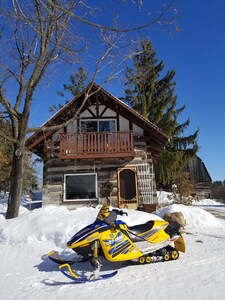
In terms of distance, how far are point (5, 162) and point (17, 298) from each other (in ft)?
52.7

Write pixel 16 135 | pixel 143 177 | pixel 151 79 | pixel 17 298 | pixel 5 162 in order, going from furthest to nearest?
pixel 151 79 < pixel 5 162 < pixel 143 177 < pixel 16 135 < pixel 17 298

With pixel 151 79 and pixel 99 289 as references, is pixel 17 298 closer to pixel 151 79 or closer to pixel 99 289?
pixel 99 289

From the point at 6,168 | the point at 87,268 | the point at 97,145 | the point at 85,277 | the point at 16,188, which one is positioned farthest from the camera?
the point at 6,168

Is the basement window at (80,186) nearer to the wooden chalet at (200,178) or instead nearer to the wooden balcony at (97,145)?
the wooden balcony at (97,145)

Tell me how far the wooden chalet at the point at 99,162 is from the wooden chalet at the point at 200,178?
19.1 meters

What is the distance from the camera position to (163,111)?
22.0 meters

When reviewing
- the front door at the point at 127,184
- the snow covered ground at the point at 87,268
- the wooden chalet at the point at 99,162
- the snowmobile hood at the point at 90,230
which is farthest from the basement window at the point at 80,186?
the snowmobile hood at the point at 90,230

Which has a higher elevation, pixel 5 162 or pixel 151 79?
pixel 151 79

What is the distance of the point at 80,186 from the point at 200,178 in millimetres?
23140

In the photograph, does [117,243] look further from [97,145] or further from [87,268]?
[97,145]

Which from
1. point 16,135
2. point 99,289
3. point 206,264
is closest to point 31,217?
point 16,135

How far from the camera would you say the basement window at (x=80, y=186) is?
41.7 feet

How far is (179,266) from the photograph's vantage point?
478 centimetres

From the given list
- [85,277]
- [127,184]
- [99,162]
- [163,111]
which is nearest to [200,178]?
[163,111]
